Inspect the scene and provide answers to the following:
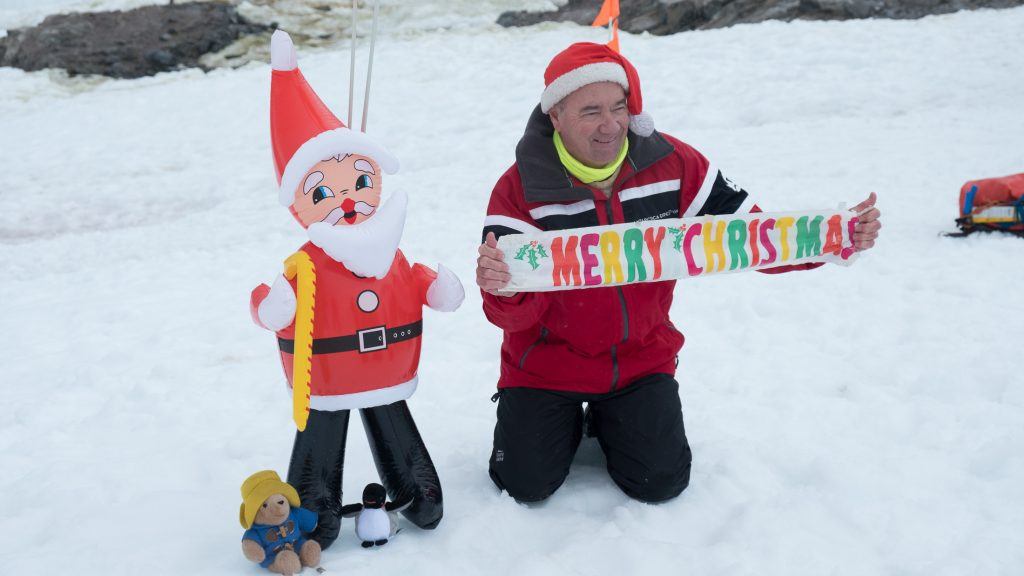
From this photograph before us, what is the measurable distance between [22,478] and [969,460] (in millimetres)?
3326

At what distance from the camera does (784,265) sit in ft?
9.00

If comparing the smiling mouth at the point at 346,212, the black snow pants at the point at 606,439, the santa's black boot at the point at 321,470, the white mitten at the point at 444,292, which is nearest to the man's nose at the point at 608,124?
the white mitten at the point at 444,292

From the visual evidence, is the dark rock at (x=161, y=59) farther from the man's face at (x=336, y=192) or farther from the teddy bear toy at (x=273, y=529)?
the teddy bear toy at (x=273, y=529)

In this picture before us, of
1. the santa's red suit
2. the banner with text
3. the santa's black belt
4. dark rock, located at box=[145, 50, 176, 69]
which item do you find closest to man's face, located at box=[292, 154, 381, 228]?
the santa's red suit

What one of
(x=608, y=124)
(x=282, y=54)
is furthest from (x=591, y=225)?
(x=282, y=54)

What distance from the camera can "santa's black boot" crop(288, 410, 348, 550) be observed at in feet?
8.05

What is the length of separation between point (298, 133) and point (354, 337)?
0.62 metres

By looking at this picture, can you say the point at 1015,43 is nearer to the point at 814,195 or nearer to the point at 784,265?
the point at 814,195

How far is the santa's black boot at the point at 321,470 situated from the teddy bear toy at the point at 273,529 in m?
0.13

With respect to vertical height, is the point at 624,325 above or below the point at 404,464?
above

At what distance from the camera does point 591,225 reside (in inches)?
107

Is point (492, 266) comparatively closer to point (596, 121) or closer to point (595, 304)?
point (595, 304)

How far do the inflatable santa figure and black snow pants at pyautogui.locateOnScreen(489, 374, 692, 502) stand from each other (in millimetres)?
335

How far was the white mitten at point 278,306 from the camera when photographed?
2.33 m
